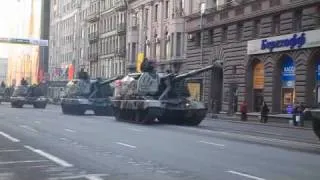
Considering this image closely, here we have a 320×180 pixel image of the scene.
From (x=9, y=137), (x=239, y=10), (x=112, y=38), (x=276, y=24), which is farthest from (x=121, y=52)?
(x=9, y=137)

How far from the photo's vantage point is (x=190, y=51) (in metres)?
58.3

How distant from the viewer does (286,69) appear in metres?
43.8

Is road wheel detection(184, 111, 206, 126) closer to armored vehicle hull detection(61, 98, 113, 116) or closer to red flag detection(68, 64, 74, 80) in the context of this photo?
armored vehicle hull detection(61, 98, 113, 116)

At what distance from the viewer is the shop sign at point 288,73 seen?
141ft

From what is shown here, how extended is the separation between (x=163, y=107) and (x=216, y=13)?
21321mm

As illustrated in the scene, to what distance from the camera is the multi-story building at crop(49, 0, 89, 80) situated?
105 m

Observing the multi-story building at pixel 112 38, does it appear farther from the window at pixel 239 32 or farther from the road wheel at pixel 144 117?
the road wheel at pixel 144 117

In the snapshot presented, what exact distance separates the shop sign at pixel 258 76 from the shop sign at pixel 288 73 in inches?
103

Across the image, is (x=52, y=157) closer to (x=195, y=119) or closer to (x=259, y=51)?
(x=195, y=119)

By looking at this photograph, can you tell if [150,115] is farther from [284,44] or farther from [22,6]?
[22,6]

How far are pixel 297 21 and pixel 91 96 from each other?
1541 centimetres

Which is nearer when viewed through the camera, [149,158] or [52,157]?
[52,157]

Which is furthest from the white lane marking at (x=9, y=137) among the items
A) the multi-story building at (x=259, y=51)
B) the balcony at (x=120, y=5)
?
the balcony at (x=120, y=5)

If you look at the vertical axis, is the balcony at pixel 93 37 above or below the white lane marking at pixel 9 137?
above
